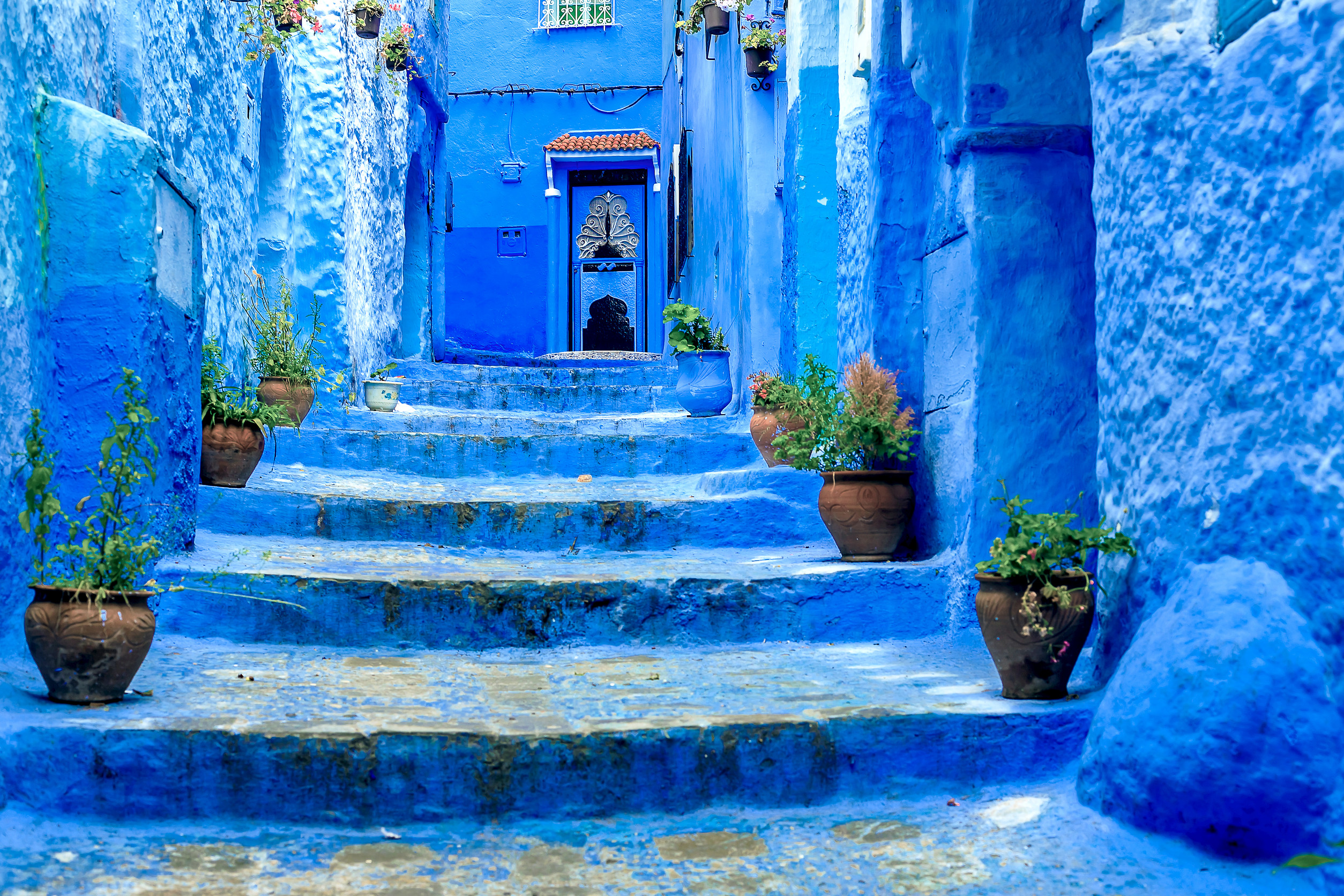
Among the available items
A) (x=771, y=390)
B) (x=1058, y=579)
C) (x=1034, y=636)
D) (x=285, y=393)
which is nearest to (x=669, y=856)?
(x=1034, y=636)

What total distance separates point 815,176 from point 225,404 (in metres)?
3.37

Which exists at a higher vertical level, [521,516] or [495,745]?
[521,516]

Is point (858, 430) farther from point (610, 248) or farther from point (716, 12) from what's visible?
point (610, 248)

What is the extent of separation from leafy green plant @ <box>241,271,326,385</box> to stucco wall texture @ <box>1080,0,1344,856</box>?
4613mm

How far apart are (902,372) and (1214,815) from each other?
2.61 m

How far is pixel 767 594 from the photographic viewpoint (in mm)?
3781

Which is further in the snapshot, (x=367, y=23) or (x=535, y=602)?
(x=367, y=23)

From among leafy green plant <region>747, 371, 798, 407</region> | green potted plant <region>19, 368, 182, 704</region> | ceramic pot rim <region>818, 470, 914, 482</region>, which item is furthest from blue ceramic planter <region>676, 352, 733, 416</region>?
green potted plant <region>19, 368, 182, 704</region>

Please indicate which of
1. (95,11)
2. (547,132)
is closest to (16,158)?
(95,11)

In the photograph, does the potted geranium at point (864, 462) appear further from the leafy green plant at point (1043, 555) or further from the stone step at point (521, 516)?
the leafy green plant at point (1043, 555)

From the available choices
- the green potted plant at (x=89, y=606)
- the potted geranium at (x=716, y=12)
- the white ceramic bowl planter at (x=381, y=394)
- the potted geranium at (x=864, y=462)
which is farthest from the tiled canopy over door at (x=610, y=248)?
the green potted plant at (x=89, y=606)

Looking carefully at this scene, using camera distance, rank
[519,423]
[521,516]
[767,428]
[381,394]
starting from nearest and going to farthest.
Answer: [521,516] < [767,428] < [519,423] < [381,394]

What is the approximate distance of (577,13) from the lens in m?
15.9

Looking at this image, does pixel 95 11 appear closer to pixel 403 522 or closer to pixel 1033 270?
pixel 403 522
